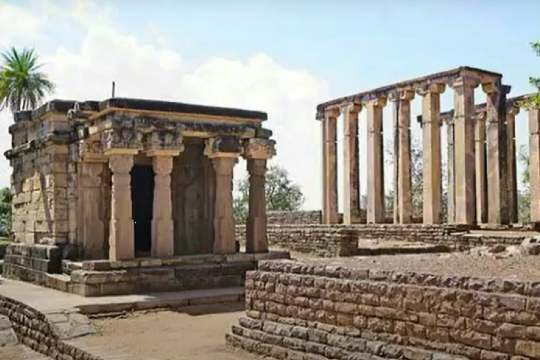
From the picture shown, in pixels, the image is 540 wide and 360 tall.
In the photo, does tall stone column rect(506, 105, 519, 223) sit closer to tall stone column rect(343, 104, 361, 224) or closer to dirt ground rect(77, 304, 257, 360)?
tall stone column rect(343, 104, 361, 224)

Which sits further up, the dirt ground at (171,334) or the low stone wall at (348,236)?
the low stone wall at (348,236)

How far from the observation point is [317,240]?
22.0 m

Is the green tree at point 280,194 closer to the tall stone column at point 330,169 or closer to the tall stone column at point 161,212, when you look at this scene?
the tall stone column at point 330,169

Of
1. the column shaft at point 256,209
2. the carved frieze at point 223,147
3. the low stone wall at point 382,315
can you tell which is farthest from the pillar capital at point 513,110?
the low stone wall at point 382,315

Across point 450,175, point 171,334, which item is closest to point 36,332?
point 171,334

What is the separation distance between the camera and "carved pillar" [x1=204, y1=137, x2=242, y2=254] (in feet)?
52.0

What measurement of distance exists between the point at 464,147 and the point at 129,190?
13075mm

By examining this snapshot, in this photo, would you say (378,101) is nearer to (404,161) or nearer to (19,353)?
(404,161)

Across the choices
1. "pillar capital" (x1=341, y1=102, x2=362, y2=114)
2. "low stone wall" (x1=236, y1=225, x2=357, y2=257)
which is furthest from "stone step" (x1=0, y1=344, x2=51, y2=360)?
"pillar capital" (x1=341, y1=102, x2=362, y2=114)

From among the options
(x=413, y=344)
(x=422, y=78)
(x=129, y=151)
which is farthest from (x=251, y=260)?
(x=422, y=78)

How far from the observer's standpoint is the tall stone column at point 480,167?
2933 centimetres

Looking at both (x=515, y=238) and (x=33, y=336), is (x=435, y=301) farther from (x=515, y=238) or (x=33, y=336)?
(x=515, y=238)

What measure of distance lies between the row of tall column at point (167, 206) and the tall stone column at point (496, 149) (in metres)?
11.6

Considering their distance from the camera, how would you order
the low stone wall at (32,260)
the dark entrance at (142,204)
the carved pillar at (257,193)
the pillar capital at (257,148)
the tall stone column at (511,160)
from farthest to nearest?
the tall stone column at (511,160) < the dark entrance at (142,204) < the carved pillar at (257,193) < the pillar capital at (257,148) < the low stone wall at (32,260)
